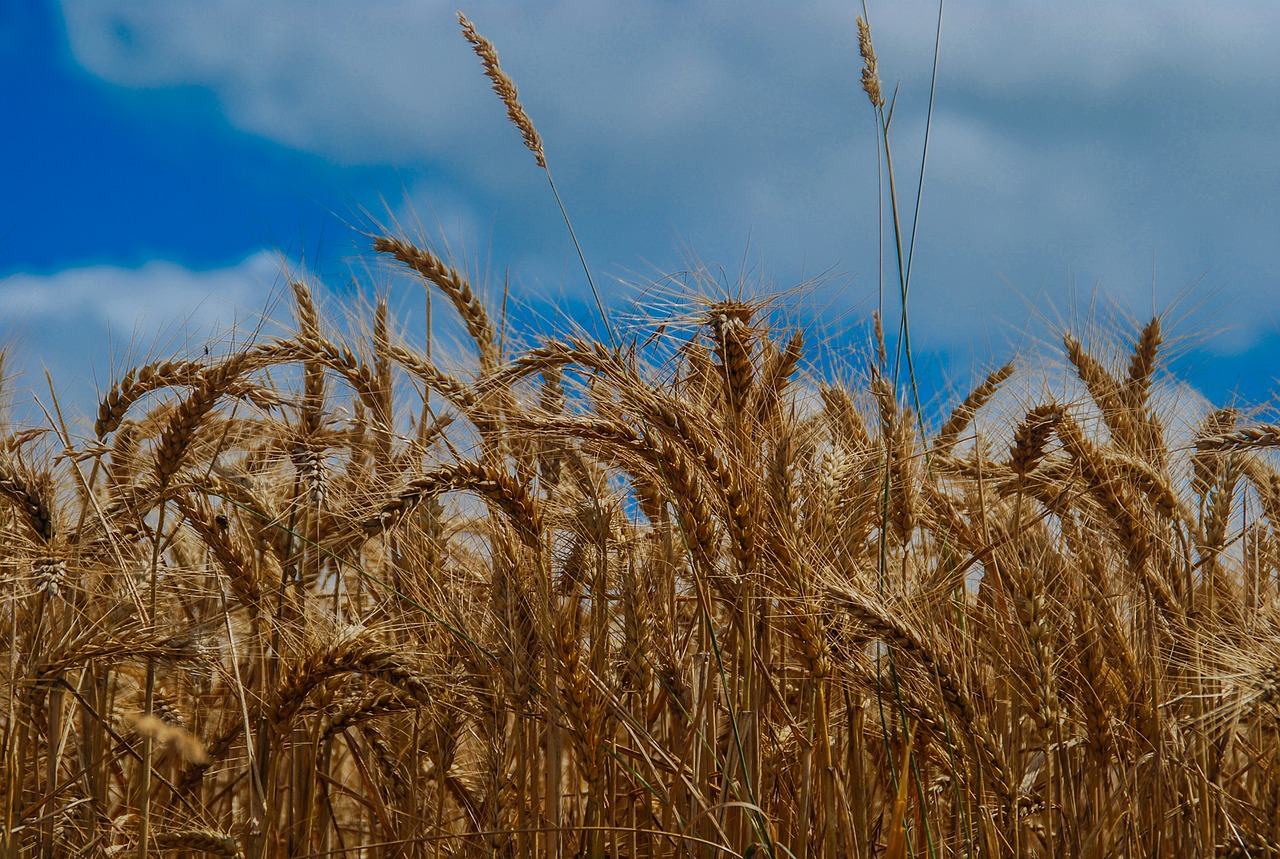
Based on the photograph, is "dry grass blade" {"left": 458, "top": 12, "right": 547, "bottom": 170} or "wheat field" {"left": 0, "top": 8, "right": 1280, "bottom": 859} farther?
"dry grass blade" {"left": 458, "top": 12, "right": 547, "bottom": 170}

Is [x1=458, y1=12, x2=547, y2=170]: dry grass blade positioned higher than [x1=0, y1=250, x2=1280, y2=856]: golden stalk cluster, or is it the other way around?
[x1=458, y1=12, x2=547, y2=170]: dry grass blade

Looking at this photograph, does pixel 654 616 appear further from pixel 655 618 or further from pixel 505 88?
pixel 505 88

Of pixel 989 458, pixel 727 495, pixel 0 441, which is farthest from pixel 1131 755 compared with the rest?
pixel 0 441

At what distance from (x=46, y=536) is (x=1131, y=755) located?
9.23 feet

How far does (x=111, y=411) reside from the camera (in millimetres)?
2877

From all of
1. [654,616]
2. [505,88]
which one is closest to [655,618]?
[654,616]

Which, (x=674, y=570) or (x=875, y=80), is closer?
(x=674, y=570)

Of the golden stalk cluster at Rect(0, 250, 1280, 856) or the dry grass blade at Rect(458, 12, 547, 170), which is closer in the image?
the golden stalk cluster at Rect(0, 250, 1280, 856)

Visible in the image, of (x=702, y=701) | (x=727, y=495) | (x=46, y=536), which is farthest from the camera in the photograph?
(x=46, y=536)

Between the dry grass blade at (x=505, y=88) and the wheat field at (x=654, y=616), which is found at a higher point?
the dry grass blade at (x=505, y=88)

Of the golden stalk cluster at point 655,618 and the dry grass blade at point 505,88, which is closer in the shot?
the golden stalk cluster at point 655,618

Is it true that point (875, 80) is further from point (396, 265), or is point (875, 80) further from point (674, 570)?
point (396, 265)

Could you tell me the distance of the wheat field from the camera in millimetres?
1981

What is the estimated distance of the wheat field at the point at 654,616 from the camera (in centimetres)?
198
